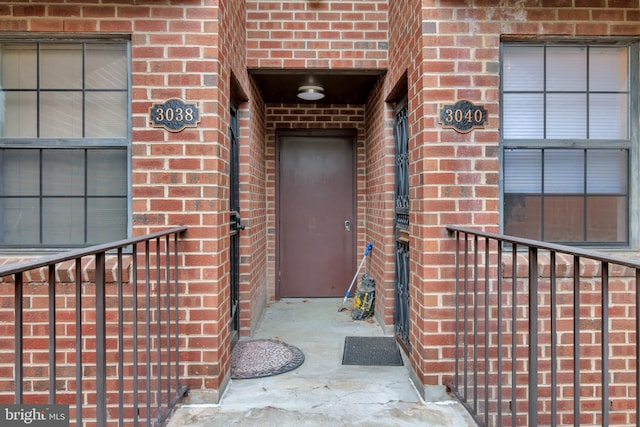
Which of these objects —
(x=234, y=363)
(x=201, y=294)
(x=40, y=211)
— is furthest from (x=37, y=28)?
(x=234, y=363)

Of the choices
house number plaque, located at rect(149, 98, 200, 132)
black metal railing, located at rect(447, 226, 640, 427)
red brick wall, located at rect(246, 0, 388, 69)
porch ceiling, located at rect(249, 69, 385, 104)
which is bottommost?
black metal railing, located at rect(447, 226, 640, 427)

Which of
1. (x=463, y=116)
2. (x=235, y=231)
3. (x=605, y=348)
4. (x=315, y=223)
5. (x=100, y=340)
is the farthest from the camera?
(x=315, y=223)

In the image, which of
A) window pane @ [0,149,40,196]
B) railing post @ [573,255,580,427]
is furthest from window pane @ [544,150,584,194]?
window pane @ [0,149,40,196]

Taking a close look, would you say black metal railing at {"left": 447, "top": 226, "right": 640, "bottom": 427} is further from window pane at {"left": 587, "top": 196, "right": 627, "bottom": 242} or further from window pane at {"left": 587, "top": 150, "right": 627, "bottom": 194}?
window pane at {"left": 587, "top": 150, "right": 627, "bottom": 194}

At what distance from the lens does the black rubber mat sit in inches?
126

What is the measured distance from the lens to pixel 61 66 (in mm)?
2654

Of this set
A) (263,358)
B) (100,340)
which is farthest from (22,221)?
(263,358)

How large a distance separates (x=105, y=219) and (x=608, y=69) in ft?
10.7

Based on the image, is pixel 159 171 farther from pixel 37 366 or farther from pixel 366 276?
pixel 366 276

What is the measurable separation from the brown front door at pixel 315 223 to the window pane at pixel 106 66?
8.93 ft

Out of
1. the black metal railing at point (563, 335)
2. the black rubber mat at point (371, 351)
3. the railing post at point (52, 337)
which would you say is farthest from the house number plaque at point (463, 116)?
the railing post at point (52, 337)

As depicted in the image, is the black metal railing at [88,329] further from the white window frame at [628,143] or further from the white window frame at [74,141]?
the white window frame at [628,143]

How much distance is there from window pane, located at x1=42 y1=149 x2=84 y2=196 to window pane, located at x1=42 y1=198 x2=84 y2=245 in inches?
2.2

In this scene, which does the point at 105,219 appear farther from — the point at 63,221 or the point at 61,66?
the point at 61,66
